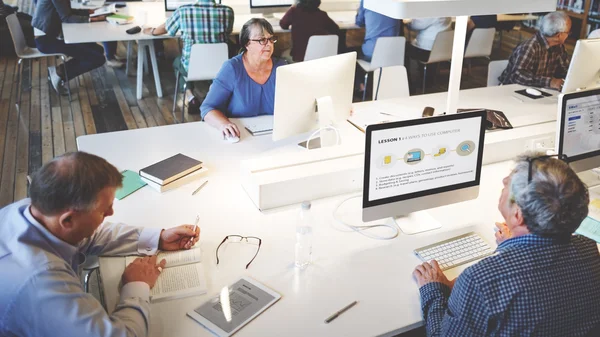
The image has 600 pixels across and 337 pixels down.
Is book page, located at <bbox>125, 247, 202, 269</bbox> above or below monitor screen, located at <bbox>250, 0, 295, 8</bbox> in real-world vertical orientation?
below

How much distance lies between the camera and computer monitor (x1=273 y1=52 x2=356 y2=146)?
2387 millimetres

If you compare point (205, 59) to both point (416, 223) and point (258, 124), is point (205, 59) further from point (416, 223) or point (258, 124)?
point (416, 223)

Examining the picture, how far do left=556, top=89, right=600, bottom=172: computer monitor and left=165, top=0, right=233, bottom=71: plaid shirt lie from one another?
2.95m

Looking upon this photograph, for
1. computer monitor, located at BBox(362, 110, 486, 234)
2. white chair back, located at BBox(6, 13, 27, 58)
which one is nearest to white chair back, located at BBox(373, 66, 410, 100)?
computer monitor, located at BBox(362, 110, 486, 234)

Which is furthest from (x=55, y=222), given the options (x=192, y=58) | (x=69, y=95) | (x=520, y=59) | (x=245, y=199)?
(x=69, y=95)

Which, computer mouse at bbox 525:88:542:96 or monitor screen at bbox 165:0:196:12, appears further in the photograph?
monitor screen at bbox 165:0:196:12

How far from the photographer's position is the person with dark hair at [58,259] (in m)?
1.38

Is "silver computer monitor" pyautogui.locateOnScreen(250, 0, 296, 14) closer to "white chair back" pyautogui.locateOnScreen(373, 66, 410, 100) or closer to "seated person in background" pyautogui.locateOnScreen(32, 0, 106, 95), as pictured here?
"seated person in background" pyautogui.locateOnScreen(32, 0, 106, 95)

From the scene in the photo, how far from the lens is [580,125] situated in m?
2.28

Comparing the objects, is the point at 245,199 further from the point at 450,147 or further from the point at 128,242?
the point at 450,147

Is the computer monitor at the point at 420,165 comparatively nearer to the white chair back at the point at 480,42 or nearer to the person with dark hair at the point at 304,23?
the person with dark hair at the point at 304,23

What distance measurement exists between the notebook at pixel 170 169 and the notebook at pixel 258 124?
1.57 feet

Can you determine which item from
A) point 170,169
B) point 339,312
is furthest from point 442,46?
point 339,312

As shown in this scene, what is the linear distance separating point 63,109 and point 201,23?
164 centimetres
